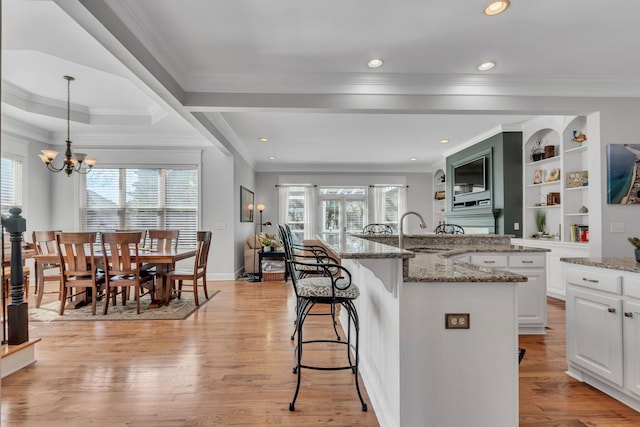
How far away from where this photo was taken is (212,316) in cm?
388

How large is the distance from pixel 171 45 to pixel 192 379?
8.81 feet

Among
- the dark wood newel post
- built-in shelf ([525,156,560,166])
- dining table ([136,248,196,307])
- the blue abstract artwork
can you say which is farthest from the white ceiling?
dining table ([136,248,196,307])

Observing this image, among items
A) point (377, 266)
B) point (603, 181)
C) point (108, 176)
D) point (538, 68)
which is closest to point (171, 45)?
point (377, 266)

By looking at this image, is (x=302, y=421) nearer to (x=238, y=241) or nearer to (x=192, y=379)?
(x=192, y=379)

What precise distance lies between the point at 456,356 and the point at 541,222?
4467 mm

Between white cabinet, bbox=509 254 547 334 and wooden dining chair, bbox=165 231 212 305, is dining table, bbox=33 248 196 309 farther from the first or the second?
white cabinet, bbox=509 254 547 334

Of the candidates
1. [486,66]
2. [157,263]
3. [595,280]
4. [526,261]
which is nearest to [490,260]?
[526,261]

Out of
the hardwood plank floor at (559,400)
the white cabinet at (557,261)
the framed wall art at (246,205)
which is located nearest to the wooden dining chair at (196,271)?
the framed wall art at (246,205)

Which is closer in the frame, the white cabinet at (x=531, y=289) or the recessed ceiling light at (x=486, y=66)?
the recessed ceiling light at (x=486, y=66)

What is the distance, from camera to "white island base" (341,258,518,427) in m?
1.64

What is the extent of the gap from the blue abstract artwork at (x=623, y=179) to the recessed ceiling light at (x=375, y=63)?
254 centimetres

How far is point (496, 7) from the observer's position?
7.62 feet

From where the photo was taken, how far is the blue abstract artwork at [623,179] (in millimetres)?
3373

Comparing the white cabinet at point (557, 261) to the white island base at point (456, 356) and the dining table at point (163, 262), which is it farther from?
the dining table at point (163, 262)
